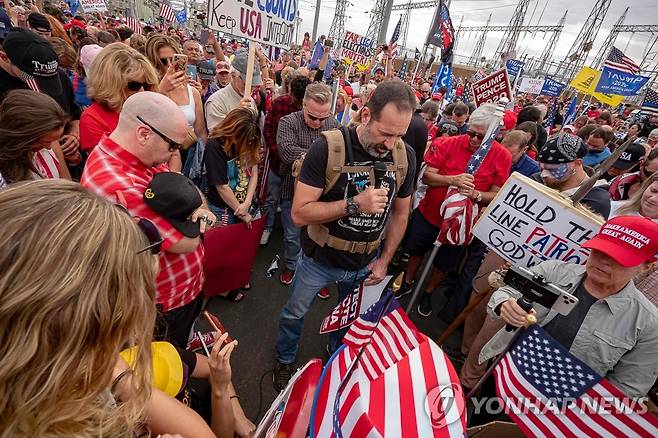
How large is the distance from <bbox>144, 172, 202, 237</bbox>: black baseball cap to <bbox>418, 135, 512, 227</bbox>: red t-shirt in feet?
8.78

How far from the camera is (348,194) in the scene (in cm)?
225

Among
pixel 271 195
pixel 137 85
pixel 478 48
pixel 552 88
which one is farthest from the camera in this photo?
pixel 478 48

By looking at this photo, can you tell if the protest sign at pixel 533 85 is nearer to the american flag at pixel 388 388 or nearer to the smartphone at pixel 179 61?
the smartphone at pixel 179 61

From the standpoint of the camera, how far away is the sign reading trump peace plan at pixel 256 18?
126 inches

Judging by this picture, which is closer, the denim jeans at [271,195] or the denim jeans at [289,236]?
the denim jeans at [289,236]

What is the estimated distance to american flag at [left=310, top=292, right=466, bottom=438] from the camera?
1071 millimetres

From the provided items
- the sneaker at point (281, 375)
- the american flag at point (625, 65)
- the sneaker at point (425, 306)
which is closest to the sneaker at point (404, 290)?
the sneaker at point (425, 306)

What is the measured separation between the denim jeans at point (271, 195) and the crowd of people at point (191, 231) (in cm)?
4

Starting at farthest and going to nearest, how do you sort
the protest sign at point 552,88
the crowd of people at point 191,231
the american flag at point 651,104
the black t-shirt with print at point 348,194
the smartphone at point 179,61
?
the protest sign at point 552,88 < the american flag at point 651,104 < the smartphone at point 179,61 < the black t-shirt with print at point 348,194 < the crowd of people at point 191,231

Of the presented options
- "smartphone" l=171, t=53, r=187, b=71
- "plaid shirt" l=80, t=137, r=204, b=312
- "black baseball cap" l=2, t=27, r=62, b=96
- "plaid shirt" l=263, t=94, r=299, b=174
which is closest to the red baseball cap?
"plaid shirt" l=80, t=137, r=204, b=312

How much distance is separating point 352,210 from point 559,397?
145cm

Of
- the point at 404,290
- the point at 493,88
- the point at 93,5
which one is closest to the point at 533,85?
the point at 493,88

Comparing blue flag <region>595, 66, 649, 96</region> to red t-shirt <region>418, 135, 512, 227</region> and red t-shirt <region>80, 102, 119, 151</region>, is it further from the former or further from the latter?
red t-shirt <region>80, 102, 119, 151</region>

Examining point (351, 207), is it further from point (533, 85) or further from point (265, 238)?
point (533, 85)
